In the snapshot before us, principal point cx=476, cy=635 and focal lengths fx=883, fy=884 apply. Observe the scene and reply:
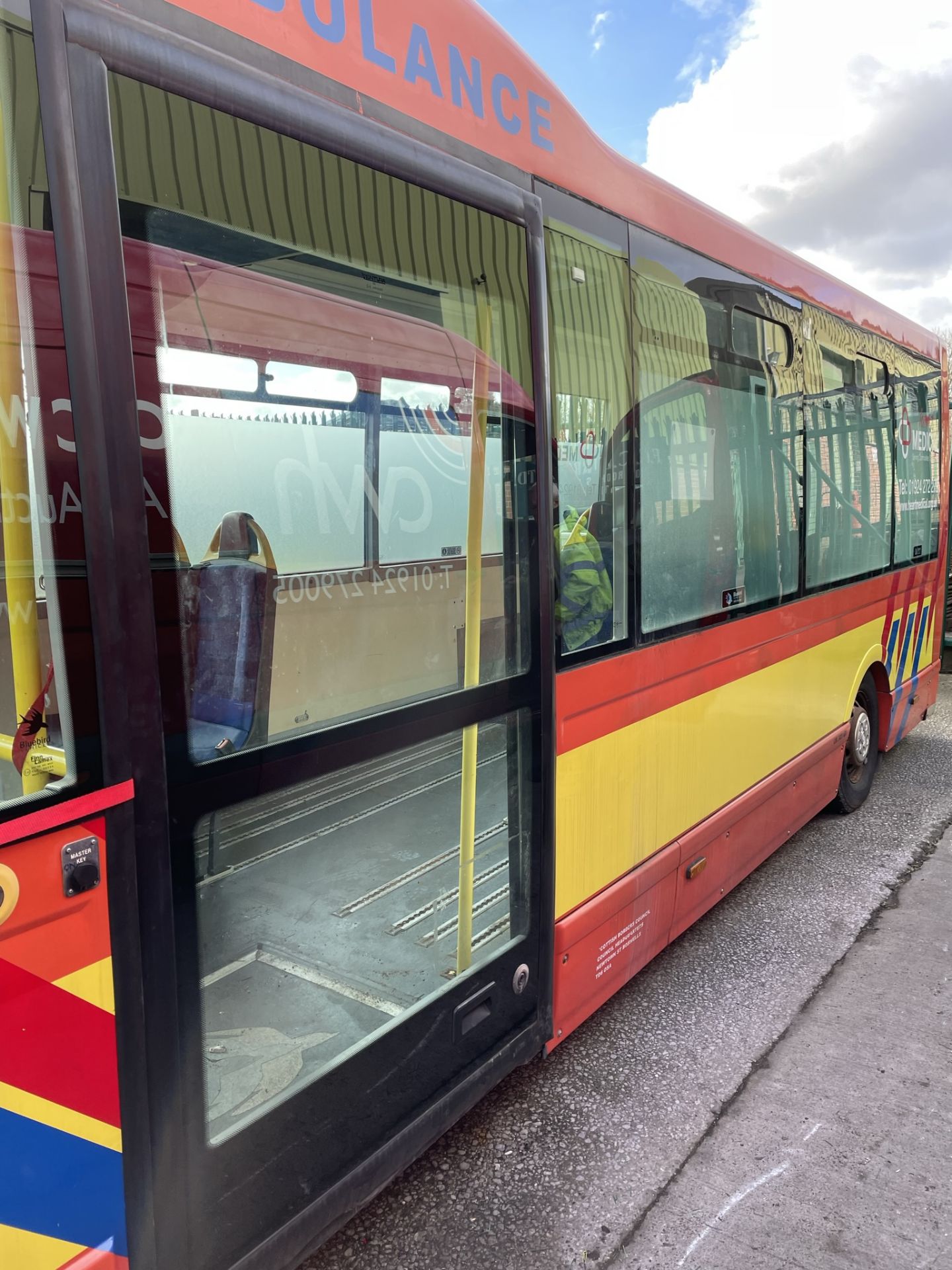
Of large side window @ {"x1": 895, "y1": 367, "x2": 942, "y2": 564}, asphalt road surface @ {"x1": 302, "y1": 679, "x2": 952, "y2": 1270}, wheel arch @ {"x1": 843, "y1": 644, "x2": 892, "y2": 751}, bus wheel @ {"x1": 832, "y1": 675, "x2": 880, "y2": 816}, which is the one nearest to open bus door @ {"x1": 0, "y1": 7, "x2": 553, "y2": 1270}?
asphalt road surface @ {"x1": 302, "y1": 679, "x2": 952, "y2": 1270}

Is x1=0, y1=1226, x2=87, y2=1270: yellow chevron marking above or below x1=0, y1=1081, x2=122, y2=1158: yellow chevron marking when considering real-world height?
below

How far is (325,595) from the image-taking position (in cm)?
238

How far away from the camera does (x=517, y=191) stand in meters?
2.30

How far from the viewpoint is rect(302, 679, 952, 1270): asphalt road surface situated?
7.32 feet

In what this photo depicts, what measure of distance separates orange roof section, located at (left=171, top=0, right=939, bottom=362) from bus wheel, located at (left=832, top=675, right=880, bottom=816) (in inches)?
126

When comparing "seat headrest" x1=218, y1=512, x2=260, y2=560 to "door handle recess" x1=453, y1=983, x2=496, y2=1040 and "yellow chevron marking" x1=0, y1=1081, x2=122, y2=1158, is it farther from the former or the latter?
"door handle recess" x1=453, y1=983, x2=496, y2=1040

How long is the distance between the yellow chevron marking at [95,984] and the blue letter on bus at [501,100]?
7.02 ft

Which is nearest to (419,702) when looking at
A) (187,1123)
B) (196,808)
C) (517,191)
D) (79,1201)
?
(196,808)

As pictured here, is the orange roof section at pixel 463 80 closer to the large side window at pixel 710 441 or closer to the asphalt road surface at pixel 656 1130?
the large side window at pixel 710 441

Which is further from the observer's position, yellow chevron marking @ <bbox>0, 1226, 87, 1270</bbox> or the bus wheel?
the bus wheel

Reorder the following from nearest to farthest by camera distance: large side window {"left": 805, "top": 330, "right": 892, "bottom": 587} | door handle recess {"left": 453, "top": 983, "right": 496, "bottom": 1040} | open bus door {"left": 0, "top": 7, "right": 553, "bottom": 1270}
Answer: open bus door {"left": 0, "top": 7, "right": 553, "bottom": 1270} < door handle recess {"left": 453, "top": 983, "right": 496, "bottom": 1040} < large side window {"left": 805, "top": 330, "right": 892, "bottom": 587}

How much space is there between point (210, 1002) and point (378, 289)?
161cm

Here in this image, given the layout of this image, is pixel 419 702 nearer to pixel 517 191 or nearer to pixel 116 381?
pixel 116 381

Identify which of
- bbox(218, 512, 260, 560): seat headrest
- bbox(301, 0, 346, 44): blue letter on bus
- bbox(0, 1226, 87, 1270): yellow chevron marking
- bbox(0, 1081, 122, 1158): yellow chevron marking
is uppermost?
bbox(301, 0, 346, 44): blue letter on bus
